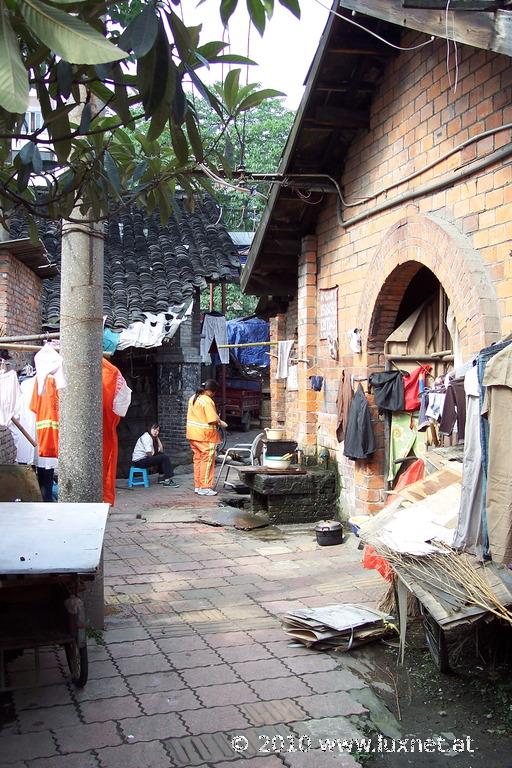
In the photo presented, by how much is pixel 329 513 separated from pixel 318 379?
1.77 metres

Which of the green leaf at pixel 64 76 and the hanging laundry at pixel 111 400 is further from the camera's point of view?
the hanging laundry at pixel 111 400

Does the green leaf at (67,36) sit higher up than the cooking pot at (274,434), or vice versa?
the green leaf at (67,36)

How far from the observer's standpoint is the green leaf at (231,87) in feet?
10.2

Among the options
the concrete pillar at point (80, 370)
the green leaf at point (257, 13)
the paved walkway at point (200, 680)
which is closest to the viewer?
the green leaf at point (257, 13)

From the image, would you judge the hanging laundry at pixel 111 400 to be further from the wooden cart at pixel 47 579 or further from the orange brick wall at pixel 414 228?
the orange brick wall at pixel 414 228

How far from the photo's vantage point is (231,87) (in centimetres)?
315

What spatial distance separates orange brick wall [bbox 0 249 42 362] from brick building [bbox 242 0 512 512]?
3326 millimetres

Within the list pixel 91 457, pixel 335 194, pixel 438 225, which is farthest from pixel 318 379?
pixel 91 457

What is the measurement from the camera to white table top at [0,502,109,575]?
358 centimetres

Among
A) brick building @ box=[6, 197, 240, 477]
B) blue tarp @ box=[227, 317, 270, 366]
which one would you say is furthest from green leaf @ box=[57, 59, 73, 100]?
blue tarp @ box=[227, 317, 270, 366]

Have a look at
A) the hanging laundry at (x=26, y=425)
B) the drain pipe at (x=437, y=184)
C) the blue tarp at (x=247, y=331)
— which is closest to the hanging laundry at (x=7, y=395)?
the hanging laundry at (x=26, y=425)

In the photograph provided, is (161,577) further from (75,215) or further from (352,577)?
(75,215)

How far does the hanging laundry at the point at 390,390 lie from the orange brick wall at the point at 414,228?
32cm

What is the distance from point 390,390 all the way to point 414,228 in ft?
6.01
